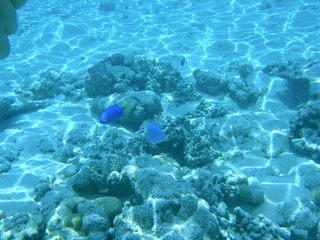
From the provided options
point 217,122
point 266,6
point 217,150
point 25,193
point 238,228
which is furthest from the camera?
point 266,6

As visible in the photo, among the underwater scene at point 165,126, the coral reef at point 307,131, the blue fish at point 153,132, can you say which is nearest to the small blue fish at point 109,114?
the underwater scene at point 165,126

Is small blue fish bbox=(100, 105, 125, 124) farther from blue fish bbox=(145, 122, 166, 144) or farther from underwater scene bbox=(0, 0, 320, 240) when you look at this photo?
blue fish bbox=(145, 122, 166, 144)

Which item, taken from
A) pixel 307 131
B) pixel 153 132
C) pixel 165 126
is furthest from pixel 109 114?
pixel 307 131

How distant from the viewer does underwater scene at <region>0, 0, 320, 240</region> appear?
4422 millimetres

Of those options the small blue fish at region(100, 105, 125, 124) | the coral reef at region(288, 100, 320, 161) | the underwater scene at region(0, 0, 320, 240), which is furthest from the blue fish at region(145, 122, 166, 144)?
the coral reef at region(288, 100, 320, 161)

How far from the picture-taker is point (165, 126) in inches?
269

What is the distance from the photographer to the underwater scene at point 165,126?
442 centimetres

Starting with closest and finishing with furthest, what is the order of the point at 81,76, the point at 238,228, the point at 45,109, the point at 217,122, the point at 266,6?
1. the point at 238,228
2. the point at 217,122
3. the point at 45,109
4. the point at 81,76
5. the point at 266,6

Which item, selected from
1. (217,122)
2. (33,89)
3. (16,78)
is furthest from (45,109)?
(217,122)

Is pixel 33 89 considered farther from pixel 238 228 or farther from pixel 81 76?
pixel 238 228

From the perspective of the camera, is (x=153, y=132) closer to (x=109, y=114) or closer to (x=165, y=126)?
(x=109, y=114)

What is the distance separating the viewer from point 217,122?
27.3ft

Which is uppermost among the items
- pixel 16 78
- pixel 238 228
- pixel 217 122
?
pixel 238 228

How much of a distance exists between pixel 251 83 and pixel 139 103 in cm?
412
